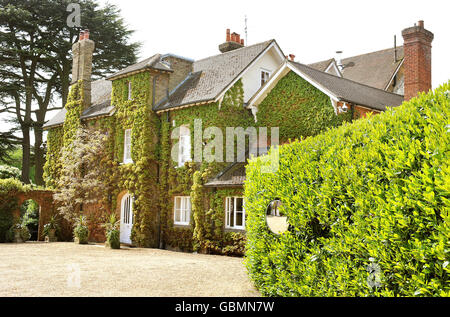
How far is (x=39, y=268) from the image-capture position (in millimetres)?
12391

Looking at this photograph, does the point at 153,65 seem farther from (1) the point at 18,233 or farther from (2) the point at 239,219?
(1) the point at 18,233

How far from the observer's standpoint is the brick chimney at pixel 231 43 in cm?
2533

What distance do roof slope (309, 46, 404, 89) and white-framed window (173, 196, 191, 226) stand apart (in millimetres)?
11925

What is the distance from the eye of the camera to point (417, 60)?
19016 millimetres

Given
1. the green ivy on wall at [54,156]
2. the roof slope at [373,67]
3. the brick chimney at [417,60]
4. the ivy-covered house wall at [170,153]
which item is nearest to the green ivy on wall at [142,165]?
the ivy-covered house wall at [170,153]

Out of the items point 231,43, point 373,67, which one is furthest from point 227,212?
point 373,67

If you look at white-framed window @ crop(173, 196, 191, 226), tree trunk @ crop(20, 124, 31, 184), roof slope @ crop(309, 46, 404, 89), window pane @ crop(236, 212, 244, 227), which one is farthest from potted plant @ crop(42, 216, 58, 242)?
roof slope @ crop(309, 46, 404, 89)

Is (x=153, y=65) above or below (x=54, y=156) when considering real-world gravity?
above

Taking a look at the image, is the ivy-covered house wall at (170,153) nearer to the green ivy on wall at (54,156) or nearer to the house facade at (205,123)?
the house facade at (205,123)

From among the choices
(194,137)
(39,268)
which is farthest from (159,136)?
(39,268)

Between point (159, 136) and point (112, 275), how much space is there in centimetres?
1093

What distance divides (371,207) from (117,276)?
7.65 meters

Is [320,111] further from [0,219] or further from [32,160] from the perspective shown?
[32,160]

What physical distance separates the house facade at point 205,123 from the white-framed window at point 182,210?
0.15ft
